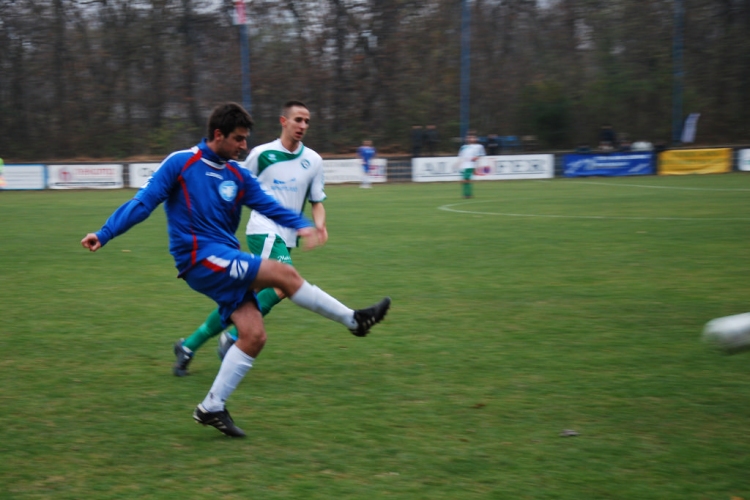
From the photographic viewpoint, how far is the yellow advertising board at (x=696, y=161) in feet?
101

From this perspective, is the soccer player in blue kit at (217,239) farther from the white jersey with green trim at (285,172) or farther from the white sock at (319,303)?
the white jersey with green trim at (285,172)

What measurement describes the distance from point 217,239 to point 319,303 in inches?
27.0

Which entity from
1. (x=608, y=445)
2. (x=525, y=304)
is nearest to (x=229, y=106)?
(x=608, y=445)

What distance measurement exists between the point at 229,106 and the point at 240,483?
2025 millimetres

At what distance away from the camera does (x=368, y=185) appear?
1174 inches

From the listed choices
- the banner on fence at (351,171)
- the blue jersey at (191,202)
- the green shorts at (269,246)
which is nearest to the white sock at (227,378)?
the blue jersey at (191,202)

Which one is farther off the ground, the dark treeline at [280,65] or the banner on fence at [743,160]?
the dark treeline at [280,65]

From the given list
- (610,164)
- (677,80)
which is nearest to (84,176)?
(610,164)

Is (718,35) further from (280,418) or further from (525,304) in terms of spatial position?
(280,418)

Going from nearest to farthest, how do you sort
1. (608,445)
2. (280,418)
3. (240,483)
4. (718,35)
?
(240,483) < (608,445) < (280,418) < (718,35)

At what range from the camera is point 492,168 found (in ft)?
104

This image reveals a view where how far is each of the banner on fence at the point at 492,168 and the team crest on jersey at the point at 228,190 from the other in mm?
27317

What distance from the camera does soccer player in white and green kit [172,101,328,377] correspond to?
6.03 m

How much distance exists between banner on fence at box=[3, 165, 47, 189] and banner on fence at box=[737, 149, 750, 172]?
26.5m
